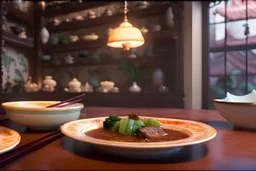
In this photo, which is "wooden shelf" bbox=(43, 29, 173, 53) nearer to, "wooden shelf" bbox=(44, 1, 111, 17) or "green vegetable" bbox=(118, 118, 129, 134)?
"wooden shelf" bbox=(44, 1, 111, 17)

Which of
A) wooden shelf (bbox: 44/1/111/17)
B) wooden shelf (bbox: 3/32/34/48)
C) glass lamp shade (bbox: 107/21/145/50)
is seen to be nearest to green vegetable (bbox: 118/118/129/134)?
glass lamp shade (bbox: 107/21/145/50)

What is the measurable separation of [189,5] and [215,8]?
Answer: 0.44m

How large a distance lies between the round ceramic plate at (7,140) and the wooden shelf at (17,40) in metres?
3.13

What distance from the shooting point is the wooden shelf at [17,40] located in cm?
338

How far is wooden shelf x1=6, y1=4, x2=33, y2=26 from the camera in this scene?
3.54 m

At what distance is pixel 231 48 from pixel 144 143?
3.24 meters

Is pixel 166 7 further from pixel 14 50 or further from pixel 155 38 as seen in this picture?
pixel 14 50

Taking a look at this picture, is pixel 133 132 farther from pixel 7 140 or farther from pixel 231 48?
pixel 231 48

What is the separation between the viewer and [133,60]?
3.50 metres

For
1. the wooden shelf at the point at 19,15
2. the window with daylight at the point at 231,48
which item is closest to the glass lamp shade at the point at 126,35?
the window with daylight at the point at 231,48

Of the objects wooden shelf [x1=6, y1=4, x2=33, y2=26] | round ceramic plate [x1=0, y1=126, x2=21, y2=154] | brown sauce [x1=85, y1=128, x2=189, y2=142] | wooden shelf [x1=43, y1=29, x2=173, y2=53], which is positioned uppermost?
wooden shelf [x1=6, y1=4, x2=33, y2=26]

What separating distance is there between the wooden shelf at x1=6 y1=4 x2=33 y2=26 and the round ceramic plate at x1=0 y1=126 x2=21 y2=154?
134 inches

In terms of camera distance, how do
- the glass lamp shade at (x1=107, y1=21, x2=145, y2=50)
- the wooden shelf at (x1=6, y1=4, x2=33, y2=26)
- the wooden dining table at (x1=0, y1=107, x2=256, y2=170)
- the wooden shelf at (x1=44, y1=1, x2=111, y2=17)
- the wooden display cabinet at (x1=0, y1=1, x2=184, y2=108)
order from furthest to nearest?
1. the wooden shelf at (x1=44, y1=1, x2=111, y2=17)
2. the wooden shelf at (x1=6, y1=4, x2=33, y2=26)
3. the wooden display cabinet at (x1=0, y1=1, x2=184, y2=108)
4. the glass lamp shade at (x1=107, y1=21, x2=145, y2=50)
5. the wooden dining table at (x1=0, y1=107, x2=256, y2=170)

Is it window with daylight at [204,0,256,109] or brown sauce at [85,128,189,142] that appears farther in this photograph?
window with daylight at [204,0,256,109]
